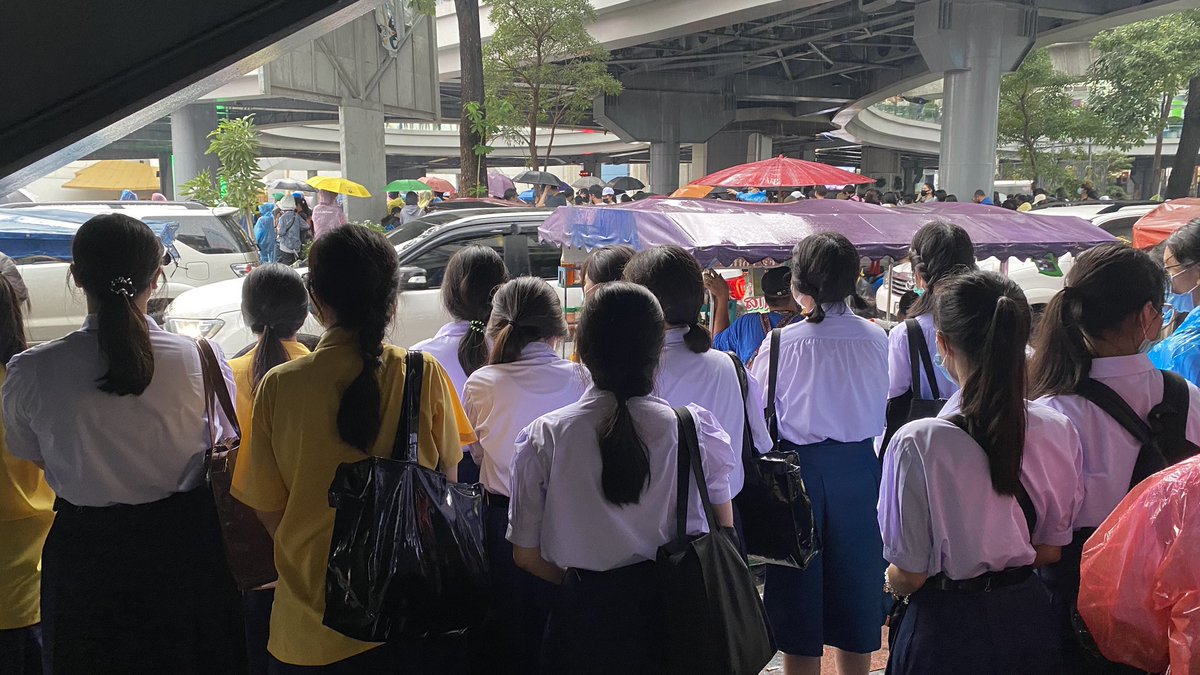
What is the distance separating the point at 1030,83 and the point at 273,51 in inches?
1142

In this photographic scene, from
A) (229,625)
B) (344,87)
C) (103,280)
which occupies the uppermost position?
(344,87)

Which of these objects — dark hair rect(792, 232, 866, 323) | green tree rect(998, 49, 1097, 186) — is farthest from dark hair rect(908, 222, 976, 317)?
green tree rect(998, 49, 1097, 186)

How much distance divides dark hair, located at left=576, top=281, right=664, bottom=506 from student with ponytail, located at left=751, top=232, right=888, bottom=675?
4.40 ft

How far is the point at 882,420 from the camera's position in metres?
3.46

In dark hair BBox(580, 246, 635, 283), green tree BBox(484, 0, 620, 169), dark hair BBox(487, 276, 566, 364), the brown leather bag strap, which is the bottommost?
the brown leather bag strap

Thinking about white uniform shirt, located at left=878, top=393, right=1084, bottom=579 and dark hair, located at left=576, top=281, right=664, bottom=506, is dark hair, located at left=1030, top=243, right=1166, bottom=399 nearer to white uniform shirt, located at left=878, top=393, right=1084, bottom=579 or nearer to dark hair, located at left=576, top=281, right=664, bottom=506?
white uniform shirt, located at left=878, top=393, right=1084, bottom=579

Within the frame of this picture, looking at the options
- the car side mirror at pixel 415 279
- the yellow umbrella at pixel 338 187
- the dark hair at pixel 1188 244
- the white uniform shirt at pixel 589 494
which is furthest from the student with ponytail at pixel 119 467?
Result: the yellow umbrella at pixel 338 187

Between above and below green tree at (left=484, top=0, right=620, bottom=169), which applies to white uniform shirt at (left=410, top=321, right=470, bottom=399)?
below

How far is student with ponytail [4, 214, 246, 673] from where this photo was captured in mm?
2391

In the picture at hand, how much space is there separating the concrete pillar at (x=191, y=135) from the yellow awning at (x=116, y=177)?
6.81 ft

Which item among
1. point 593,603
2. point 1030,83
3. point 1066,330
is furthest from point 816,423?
point 1030,83

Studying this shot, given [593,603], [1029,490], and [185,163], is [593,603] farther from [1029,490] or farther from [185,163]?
[185,163]

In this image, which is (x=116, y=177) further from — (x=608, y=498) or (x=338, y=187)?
(x=608, y=498)

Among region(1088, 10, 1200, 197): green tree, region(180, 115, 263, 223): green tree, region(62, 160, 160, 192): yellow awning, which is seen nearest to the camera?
region(180, 115, 263, 223): green tree
